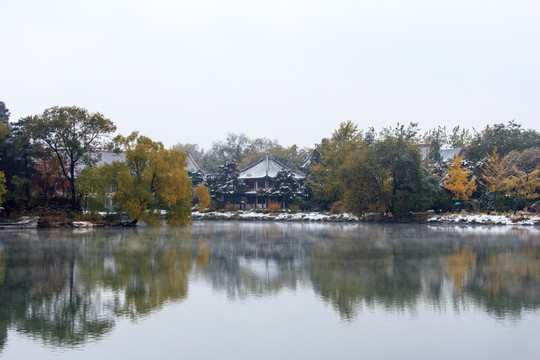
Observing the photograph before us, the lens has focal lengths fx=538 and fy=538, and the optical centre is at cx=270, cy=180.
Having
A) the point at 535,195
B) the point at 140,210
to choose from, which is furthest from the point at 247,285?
the point at 535,195

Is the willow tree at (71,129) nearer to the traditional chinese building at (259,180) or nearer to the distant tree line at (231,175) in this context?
the distant tree line at (231,175)

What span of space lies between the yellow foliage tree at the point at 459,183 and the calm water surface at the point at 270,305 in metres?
23.8

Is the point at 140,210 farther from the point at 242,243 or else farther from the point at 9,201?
the point at 242,243

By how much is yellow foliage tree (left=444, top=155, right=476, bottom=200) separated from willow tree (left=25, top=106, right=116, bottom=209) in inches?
991

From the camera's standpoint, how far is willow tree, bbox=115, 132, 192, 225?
31938 mm

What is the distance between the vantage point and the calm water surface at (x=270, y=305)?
24.6ft

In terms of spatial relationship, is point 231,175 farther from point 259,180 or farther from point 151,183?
point 151,183

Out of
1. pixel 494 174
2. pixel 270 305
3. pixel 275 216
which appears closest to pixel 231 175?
pixel 275 216

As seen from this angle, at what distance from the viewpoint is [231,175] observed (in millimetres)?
54000

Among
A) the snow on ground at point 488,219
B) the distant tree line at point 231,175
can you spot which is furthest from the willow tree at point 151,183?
the snow on ground at point 488,219

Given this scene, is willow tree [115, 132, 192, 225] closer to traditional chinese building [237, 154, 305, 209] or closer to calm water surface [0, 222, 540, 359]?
calm water surface [0, 222, 540, 359]

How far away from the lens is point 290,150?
75500 mm

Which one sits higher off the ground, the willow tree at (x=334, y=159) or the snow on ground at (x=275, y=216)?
the willow tree at (x=334, y=159)

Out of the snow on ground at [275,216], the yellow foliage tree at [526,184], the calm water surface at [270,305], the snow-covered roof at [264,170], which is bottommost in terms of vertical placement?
the calm water surface at [270,305]
